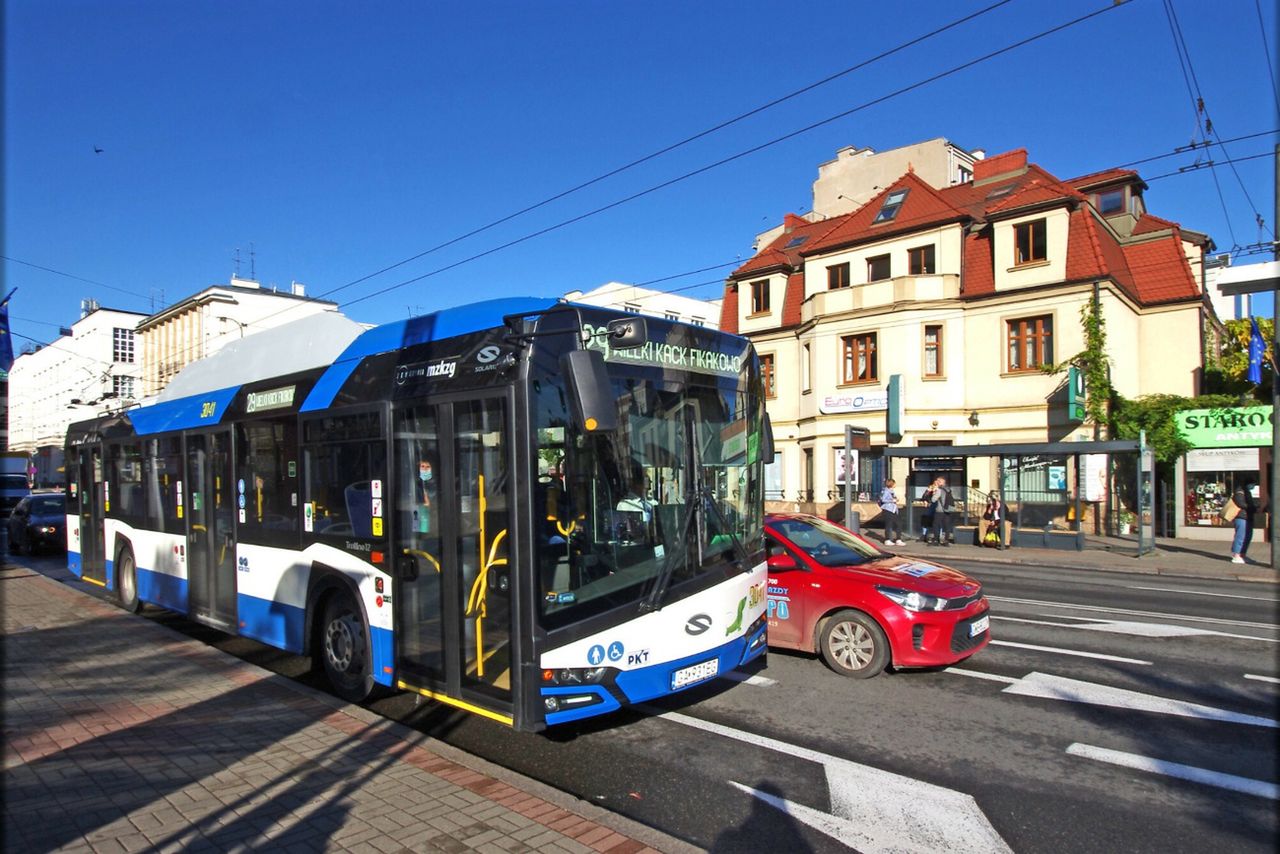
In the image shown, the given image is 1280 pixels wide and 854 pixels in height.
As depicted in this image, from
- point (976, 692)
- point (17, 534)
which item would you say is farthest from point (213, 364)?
point (17, 534)

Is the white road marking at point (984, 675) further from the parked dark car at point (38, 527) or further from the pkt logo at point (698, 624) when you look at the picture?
the parked dark car at point (38, 527)

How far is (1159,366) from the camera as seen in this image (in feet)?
89.2

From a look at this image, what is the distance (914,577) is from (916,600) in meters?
0.38

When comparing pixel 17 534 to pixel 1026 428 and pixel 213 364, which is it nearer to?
pixel 213 364

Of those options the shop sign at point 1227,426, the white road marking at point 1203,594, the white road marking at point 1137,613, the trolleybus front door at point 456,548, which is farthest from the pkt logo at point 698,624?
the shop sign at point 1227,426

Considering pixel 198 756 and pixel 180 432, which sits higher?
pixel 180 432

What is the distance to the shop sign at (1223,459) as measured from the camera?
901 inches

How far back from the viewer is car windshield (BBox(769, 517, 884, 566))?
8.20 m

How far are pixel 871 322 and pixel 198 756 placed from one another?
28.0m

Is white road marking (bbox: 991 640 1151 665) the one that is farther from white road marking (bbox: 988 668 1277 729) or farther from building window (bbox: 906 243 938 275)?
building window (bbox: 906 243 938 275)

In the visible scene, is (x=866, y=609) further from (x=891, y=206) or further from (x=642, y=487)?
(x=891, y=206)

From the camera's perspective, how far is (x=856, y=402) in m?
30.2

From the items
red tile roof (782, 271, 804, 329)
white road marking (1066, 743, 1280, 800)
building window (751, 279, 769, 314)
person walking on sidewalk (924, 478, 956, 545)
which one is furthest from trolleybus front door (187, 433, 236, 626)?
building window (751, 279, 769, 314)

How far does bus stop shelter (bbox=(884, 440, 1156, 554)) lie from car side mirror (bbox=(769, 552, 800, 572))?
48.7 feet
